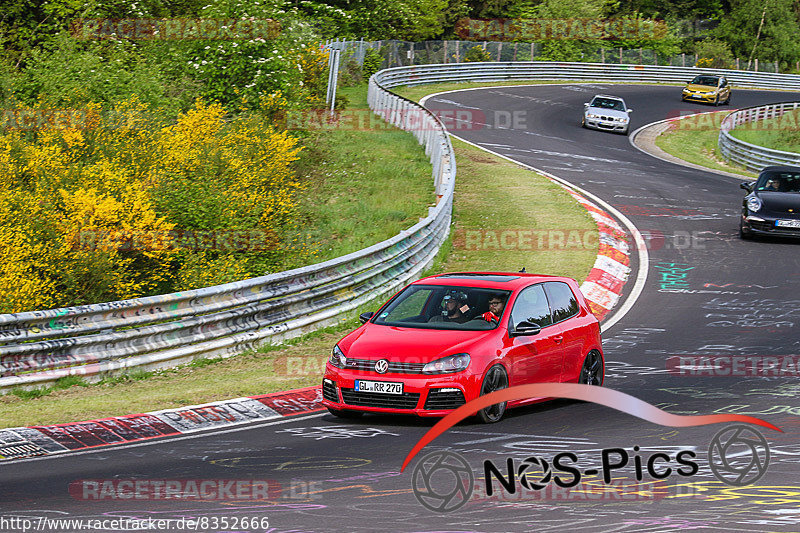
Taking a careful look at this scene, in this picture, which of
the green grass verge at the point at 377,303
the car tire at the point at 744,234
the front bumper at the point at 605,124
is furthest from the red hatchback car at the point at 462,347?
the front bumper at the point at 605,124

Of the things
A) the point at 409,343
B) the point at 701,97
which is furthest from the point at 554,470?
the point at 701,97

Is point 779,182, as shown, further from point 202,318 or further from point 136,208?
point 202,318

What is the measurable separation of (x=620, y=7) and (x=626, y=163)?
211 feet

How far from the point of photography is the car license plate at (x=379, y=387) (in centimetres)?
965

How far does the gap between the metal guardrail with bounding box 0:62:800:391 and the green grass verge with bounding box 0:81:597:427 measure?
0.67 feet

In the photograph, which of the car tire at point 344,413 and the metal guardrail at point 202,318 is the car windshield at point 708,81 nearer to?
the metal guardrail at point 202,318

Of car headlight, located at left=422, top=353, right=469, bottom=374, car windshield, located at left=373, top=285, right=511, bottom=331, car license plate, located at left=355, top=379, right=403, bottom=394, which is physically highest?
car windshield, located at left=373, top=285, right=511, bottom=331

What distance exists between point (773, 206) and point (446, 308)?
14577mm

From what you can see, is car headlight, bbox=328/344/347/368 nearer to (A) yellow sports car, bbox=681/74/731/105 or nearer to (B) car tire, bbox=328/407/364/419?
(B) car tire, bbox=328/407/364/419

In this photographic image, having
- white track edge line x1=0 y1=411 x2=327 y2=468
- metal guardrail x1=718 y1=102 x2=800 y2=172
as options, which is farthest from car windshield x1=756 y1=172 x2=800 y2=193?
white track edge line x1=0 y1=411 x2=327 y2=468

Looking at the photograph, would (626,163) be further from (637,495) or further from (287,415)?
(637,495)

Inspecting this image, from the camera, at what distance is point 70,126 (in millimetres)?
22094

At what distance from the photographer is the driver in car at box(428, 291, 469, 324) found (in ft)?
35.0

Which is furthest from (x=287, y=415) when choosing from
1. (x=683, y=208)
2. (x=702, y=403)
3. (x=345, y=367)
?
(x=683, y=208)
